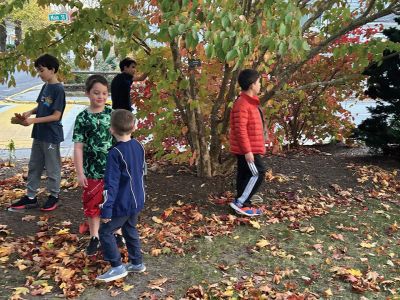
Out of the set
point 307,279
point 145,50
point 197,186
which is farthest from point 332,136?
point 307,279

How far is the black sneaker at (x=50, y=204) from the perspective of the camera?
4848 mm

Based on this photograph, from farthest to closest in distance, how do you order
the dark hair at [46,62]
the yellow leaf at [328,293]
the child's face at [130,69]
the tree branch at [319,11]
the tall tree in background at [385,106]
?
the tall tree in background at [385,106] < the tree branch at [319,11] < the child's face at [130,69] < the dark hair at [46,62] < the yellow leaf at [328,293]

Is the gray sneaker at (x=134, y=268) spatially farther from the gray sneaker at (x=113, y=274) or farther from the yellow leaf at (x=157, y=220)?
the yellow leaf at (x=157, y=220)

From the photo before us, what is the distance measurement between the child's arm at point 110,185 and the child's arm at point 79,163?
492 millimetres

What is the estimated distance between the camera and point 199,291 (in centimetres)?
343

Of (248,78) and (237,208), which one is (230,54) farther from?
(237,208)

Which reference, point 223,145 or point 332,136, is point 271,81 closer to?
point 223,145

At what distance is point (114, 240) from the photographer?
3.45m

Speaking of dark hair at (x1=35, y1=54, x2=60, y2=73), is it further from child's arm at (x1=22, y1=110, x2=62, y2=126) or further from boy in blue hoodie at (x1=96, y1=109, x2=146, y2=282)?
boy in blue hoodie at (x1=96, y1=109, x2=146, y2=282)

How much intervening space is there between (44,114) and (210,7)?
84.7 inches

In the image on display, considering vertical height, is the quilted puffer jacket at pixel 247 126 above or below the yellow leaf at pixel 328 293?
above

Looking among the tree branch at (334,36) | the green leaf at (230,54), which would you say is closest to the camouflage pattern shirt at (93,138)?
the green leaf at (230,54)

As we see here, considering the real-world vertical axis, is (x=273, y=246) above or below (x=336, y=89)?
below

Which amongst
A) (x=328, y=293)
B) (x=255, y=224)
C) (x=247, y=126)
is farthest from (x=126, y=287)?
(x=247, y=126)
